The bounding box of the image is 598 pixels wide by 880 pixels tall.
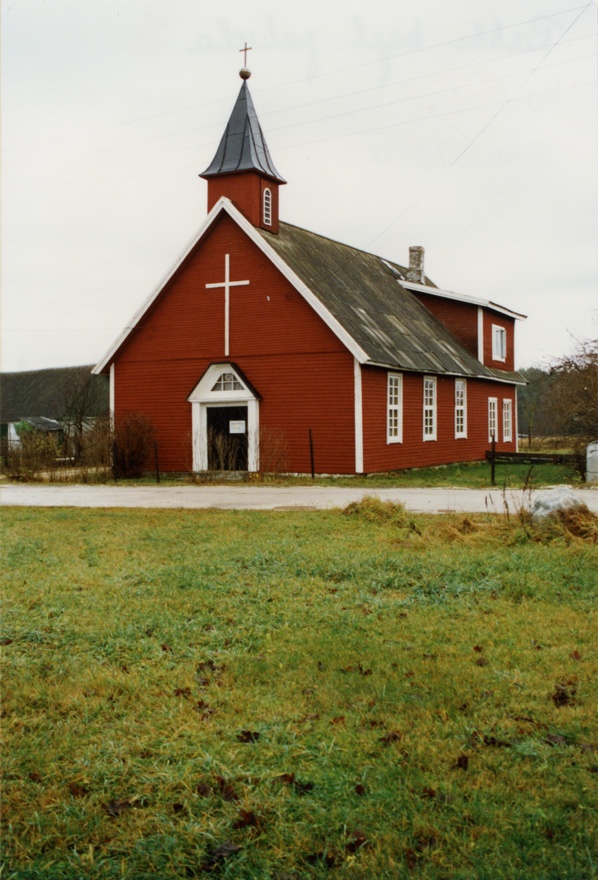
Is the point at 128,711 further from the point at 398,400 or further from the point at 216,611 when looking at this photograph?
the point at 398,400

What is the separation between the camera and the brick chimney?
37.8m

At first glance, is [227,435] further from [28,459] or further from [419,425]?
[419,425]

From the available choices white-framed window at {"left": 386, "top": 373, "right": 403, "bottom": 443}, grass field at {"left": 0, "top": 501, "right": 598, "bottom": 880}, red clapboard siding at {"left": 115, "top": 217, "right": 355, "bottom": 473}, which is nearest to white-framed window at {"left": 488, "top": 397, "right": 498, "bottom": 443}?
white-framed window at {"left": 386, "top": 373, "right": 403, "bottom": 443}

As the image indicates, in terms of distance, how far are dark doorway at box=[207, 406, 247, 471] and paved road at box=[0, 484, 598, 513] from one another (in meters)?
4.45

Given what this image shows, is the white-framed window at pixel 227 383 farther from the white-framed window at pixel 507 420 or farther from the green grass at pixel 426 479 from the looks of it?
the white-framed window at pixel 507 420

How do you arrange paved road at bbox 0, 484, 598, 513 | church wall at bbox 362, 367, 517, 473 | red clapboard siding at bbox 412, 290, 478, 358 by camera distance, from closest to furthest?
paved road at bbox 0, 484, 598, 513, church wall at bbox 362, 367, 517, 473, red clapboard siding at bbox 412, 290, 478, 358

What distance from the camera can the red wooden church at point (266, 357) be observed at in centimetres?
2475

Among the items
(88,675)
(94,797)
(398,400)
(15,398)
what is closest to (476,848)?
(94,797)

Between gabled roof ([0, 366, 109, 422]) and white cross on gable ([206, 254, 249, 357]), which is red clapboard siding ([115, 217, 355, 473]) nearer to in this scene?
white cross on gable ([206, 254, 249, 357])

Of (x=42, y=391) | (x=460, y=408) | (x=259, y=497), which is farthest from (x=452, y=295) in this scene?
(x=42, y=391)

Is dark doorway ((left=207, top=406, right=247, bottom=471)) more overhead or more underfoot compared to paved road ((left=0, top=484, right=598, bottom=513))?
more overhead

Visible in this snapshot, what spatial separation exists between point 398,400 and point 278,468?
14.6 ft

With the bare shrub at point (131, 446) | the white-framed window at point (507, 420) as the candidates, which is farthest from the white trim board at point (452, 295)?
the bare shrub at point (131, 446)

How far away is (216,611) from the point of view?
7234mm
